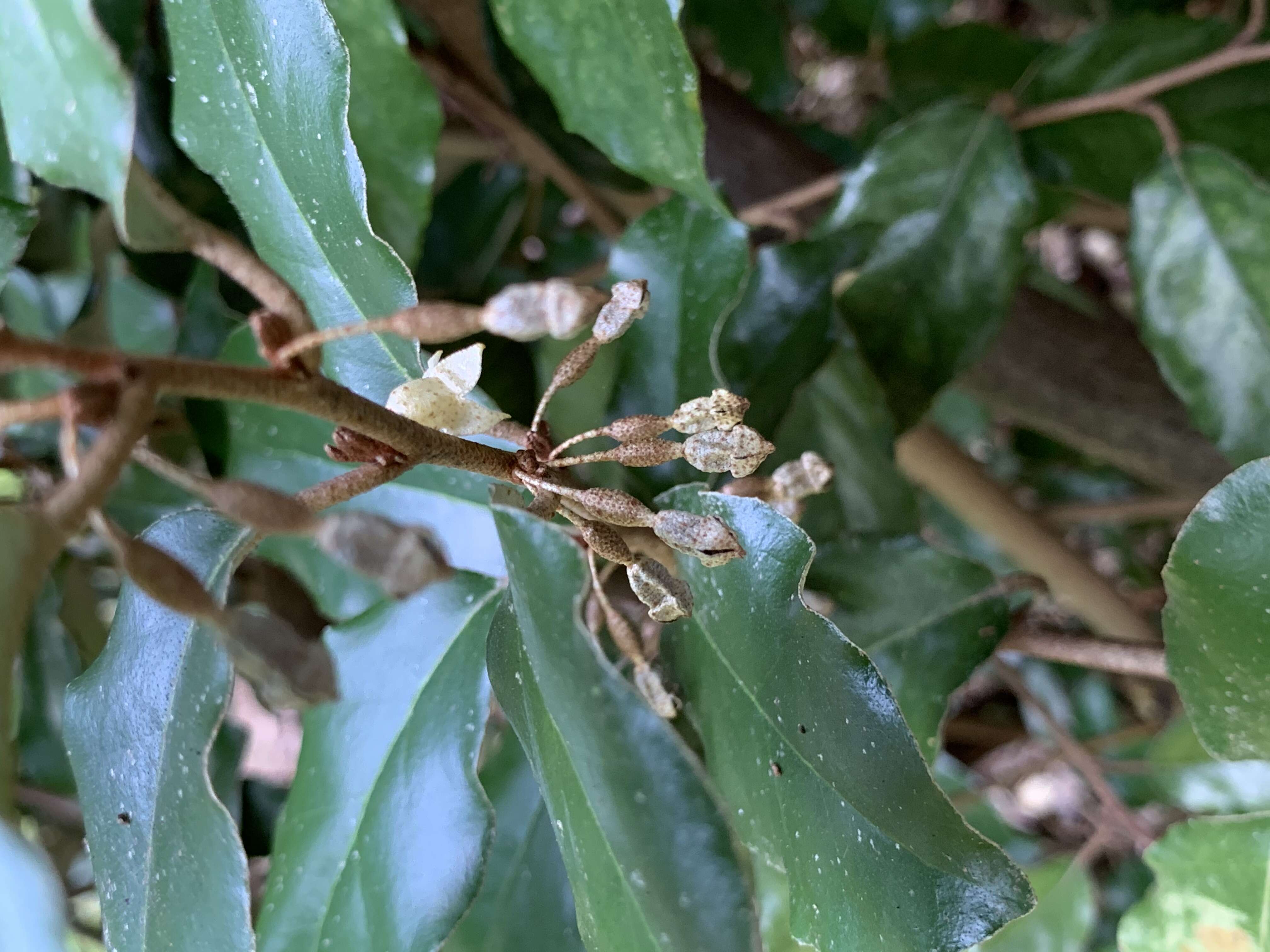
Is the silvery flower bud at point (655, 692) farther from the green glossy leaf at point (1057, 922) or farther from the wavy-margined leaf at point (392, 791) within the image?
the green glossy leaf at point (1057, 922)

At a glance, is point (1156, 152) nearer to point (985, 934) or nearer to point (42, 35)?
point (985, 934)

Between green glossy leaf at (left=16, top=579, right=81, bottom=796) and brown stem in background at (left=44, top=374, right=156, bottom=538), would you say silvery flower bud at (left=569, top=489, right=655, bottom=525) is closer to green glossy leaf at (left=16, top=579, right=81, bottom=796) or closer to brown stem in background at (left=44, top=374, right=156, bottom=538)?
brown stem in background at (left=44, top=374, right=156, bottom=538)

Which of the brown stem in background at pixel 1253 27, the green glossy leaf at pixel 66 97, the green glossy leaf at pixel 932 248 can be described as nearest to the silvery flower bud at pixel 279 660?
the green glossy leaf at pixel 66 97

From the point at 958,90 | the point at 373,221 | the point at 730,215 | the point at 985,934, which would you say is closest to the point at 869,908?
the point at 985,934

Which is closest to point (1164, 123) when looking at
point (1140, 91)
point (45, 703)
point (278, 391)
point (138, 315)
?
point (1140, 91)

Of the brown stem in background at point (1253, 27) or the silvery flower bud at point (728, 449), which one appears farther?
the brown stem in background at point (1253, 27)

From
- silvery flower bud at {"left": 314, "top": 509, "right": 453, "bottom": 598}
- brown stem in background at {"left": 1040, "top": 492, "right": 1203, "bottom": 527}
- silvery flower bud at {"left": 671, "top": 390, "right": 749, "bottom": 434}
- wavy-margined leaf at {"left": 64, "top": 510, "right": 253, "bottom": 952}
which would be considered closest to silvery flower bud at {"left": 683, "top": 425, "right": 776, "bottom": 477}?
silvery flower bud at {"left": 671, "top": 390, "right": 749, "bottom": 434}

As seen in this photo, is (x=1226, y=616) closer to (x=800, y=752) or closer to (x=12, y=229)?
(x=800, y=752)
